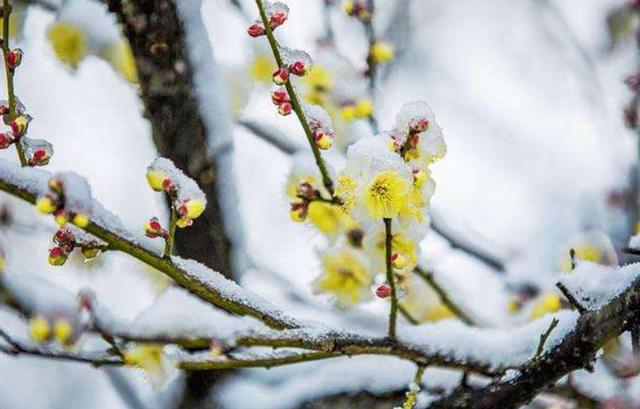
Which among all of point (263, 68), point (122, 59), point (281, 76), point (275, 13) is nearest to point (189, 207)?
point (281, 76)

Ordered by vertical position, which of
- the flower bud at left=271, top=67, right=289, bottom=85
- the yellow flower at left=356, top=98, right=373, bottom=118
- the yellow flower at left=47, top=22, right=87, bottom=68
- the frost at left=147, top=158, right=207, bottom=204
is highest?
the yellow flower at left=47, top=22, right=87, bottom=68

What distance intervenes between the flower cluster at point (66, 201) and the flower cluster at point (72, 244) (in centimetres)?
11

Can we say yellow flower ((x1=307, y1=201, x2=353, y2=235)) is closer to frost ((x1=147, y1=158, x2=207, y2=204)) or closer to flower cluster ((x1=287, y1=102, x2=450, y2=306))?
flower cluster ((x1=287, y1=102, x2=450, y2=306))

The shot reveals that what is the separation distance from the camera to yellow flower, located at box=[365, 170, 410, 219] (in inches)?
40.8

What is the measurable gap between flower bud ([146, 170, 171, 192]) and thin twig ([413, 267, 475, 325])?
2.79 ft

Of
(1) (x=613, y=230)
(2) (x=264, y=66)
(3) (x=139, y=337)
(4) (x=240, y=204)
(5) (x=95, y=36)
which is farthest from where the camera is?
(1) (x=613, y=230)

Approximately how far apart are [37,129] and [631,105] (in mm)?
3465

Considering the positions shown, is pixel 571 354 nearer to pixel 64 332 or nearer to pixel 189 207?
pixel 189 207

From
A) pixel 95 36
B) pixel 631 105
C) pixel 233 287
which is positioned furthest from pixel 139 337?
pixel 631 105

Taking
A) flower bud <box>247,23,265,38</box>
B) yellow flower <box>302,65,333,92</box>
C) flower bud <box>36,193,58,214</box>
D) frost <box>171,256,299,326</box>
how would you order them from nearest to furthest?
flower bud <box>36,193,58,214</box> < frost <box>171,256,299,326</box> < flower bud <box>247,23,265,38</box> < yellow flower <box>302,65,333,92</box>

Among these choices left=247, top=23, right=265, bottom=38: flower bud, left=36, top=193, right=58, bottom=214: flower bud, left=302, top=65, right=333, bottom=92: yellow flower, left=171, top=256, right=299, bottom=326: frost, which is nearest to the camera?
left=36, top=193, right=58, bottom=214: flower bud

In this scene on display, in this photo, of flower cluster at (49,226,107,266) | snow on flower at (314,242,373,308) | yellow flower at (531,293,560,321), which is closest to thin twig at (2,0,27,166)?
flower cluster at (49,226,107,266)

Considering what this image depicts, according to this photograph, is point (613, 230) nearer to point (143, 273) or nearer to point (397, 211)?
point (143, 273)

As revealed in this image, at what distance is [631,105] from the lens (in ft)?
7.29
